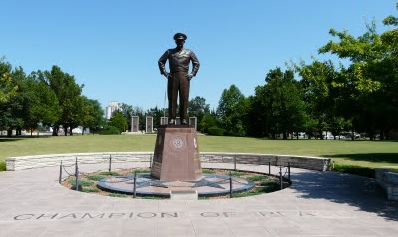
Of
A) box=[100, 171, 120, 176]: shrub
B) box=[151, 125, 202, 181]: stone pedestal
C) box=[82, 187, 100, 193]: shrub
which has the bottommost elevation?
box=[82, 187, 100, 193]: shrub

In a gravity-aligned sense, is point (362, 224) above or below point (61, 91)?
below

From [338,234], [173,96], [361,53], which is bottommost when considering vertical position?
[338,234]

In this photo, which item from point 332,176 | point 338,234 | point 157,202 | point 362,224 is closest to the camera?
point 338,234

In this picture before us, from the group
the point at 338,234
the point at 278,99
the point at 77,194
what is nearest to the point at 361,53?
the point at 338,234

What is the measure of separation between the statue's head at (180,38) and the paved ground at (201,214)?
695cm

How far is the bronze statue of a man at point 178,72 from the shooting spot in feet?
47.0

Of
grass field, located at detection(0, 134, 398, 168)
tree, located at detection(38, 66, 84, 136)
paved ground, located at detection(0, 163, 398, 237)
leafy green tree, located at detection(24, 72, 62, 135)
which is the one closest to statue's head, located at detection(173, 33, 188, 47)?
paved ground, located at detection(0, 163, 398, 237)

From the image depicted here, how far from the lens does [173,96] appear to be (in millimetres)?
14523

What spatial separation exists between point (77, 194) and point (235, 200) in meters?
5.04

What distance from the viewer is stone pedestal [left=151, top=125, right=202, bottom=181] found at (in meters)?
13.8

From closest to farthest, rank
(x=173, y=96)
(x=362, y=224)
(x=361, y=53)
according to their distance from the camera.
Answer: (x=362, y=224), (x=173, y=96), (x=361, y=53)

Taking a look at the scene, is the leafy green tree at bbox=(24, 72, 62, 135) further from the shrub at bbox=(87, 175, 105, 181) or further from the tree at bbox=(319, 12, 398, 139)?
the tree at bbox=(319, 12, 398, 139)

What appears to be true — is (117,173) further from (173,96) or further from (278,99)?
(278,99)

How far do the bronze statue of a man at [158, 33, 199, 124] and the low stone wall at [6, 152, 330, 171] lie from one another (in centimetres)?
510
